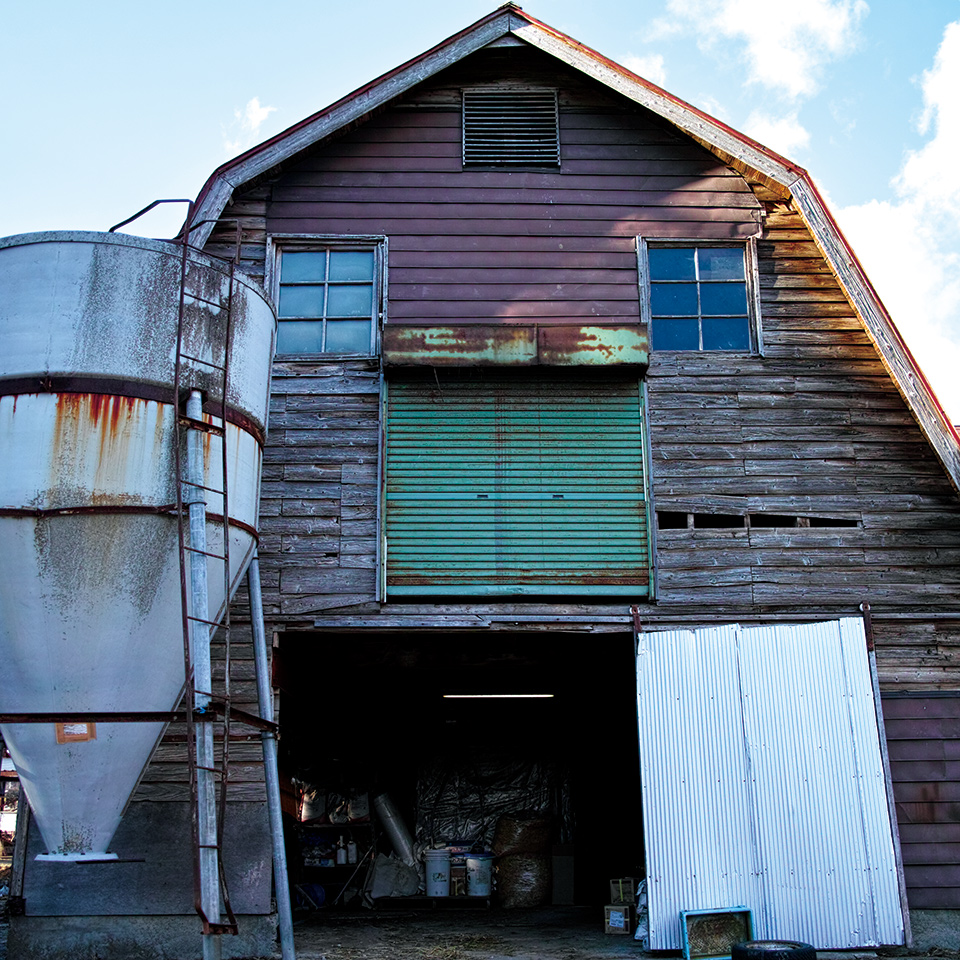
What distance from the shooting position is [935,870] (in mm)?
8312

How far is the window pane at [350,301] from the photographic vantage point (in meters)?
9.60

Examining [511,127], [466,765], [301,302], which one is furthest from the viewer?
[466,765]

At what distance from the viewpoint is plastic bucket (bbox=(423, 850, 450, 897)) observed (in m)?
12.2

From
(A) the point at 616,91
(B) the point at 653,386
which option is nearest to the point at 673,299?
(B) the point at 653,386

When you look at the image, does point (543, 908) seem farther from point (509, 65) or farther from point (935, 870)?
point (509, 65)

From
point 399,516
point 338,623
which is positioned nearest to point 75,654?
point 338,623

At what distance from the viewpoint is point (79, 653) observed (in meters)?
6.32

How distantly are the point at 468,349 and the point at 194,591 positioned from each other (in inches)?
141

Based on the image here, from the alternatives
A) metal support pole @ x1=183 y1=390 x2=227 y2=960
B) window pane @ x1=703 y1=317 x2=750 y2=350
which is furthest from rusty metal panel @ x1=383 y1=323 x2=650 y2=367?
metal support pole @ x1=183 y1=390 x2=227 y2=960

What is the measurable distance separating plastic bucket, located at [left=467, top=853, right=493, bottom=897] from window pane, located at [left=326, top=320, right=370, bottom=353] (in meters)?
6.71

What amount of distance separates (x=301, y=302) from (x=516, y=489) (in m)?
2.78

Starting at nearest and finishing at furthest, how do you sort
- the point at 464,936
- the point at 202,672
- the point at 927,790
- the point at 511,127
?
the point at 202,672 < the point at 927,790 < the point at 464,936 < the point at 511,127

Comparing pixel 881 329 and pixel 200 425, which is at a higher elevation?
pixel 881 329

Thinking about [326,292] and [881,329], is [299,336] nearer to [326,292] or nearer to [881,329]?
[326,292]
